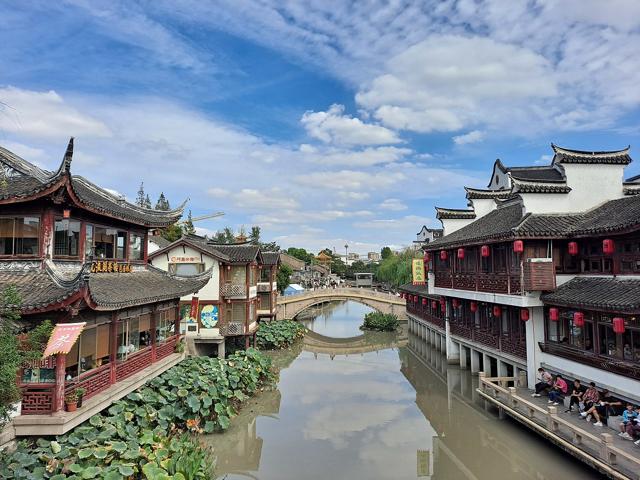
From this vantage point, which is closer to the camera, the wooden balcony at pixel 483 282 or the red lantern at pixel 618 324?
the red lantern at pixel 618 324

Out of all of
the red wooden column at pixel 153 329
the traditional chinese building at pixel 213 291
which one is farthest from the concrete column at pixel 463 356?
the red wooden column at pixel 153 329

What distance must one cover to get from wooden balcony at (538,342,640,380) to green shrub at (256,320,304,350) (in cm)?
1749

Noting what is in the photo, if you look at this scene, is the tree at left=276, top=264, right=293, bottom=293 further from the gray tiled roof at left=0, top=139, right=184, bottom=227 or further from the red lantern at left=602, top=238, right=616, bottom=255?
the red lantern at left=602, top=238, right=616, bottom=255

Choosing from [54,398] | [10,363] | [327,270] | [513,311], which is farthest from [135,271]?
[327,270]

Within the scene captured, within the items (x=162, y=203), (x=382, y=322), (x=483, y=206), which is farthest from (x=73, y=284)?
(x=162, y=203)

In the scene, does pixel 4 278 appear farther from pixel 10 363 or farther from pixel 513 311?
pixel 513 311

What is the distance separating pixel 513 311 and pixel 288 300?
22644mm

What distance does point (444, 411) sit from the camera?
1589 centimetres

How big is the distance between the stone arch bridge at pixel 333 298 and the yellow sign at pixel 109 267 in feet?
75.9


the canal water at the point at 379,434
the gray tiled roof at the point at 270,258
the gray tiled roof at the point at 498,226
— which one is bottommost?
the canal water at the point at 379,434

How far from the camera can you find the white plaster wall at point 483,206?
2328cm

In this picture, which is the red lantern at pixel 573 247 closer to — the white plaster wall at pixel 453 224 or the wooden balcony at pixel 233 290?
the white plaster wall at pixel 453 224

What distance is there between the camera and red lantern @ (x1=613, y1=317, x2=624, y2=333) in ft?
34.3

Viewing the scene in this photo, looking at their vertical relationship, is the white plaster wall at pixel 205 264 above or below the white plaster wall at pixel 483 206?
below
